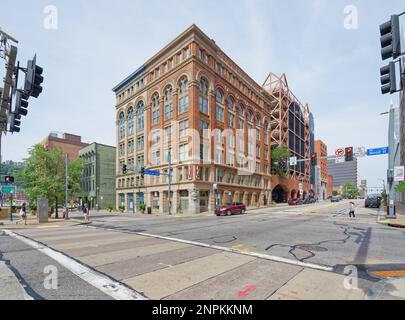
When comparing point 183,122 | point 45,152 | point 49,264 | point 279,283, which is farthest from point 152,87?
point 279,283

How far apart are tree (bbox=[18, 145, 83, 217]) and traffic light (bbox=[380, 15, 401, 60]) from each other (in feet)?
112

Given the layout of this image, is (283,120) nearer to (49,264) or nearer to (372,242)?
(372,242)

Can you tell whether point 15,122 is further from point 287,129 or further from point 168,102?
point 287,129

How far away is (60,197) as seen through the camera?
31484 millimetres

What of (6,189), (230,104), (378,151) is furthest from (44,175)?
(378,151)

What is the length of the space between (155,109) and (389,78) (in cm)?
3983

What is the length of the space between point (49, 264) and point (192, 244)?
5.10 m

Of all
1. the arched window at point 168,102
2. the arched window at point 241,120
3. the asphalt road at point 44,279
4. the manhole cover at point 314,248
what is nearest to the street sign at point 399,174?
the manhole cover at point 314,248

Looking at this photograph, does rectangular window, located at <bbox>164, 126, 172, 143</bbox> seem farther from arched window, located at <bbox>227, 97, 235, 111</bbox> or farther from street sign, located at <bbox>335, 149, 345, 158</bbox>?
street sign, located at <bbox>335, 149, 345, 158</bbox>

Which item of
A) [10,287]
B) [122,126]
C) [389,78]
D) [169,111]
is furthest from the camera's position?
[122,126]

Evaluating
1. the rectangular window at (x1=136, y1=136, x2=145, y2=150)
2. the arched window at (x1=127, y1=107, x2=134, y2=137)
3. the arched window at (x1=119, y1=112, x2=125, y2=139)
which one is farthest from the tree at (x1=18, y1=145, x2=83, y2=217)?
the arched window at (x1=119, y1=112, x2=125, y2=139)

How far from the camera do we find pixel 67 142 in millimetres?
88500

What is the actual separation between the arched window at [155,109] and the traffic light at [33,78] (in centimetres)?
3420
